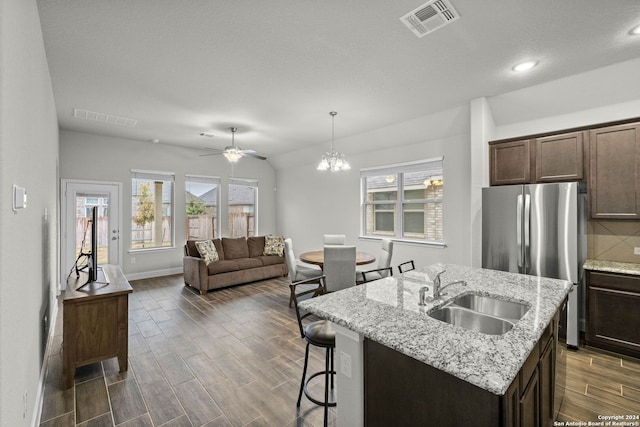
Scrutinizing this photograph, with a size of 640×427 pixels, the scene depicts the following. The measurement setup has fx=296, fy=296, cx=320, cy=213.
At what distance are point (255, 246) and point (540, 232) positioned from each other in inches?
198

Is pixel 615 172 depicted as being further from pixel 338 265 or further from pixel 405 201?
pixel 338 265

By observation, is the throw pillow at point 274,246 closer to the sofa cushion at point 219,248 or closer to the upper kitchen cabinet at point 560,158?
the sofa cushion at point 219,248

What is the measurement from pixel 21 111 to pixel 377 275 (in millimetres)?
4002

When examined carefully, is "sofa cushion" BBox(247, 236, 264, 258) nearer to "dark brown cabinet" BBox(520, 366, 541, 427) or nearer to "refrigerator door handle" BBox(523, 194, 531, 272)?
"refrigerator door handle" BBox(523, 194, 531, 272)

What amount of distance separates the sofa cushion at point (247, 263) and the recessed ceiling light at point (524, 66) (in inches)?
196

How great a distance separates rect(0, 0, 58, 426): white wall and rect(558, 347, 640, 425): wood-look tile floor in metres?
3.27

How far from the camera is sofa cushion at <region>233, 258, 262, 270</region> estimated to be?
567 centimetres

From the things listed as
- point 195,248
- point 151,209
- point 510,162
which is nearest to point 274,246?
point 195,248

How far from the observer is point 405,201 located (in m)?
5.40

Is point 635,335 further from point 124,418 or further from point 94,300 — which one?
point 94,300

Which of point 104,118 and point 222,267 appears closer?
point 104,118

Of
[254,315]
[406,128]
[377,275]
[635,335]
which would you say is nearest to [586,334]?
[635,335]

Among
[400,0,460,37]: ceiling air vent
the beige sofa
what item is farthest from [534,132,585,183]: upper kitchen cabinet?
the beige sofa

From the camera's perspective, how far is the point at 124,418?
6.87 feet
